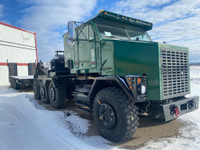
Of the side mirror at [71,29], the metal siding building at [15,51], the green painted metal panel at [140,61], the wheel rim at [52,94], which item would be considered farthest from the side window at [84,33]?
the metal siding building at [15,51]

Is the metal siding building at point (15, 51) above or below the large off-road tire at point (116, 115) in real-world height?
above

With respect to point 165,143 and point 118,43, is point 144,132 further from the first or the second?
point 118,43

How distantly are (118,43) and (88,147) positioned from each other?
2312mm

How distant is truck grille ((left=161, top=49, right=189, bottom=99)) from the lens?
352 cm

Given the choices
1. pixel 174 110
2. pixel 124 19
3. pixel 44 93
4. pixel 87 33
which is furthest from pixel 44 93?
pixel 174 110

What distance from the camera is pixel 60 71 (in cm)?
711

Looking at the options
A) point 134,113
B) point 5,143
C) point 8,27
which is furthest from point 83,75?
point 8,27

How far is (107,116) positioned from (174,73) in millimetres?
1830

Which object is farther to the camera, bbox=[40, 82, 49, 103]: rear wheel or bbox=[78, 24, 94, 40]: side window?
bbox=[40, 82, 49, 103]: rear wheel

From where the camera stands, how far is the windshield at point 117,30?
4441 mm

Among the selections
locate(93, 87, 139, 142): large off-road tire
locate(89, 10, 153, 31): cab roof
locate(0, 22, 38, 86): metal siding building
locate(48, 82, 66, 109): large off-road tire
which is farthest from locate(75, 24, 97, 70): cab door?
A: locate(0, 22, 38, 86): metal siding building

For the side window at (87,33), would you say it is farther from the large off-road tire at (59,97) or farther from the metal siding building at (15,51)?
the metal siding building at (15,51)

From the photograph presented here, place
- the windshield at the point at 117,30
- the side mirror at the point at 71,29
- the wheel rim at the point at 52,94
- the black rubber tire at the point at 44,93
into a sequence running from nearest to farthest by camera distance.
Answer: the side mirror at the point at 71,29 → the windshield at the point at 117,30 → the wheel rim at the point at 52,94 → the black rubber tire at the point at 44,93

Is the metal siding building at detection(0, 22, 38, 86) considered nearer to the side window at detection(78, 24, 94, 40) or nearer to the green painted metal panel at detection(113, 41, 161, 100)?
the side window at detection(78, 24, 94, 40)
